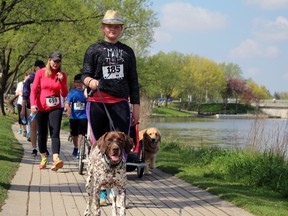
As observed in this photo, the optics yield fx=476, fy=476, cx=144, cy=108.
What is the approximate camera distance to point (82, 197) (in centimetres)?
687

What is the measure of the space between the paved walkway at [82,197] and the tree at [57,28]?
16.5ft

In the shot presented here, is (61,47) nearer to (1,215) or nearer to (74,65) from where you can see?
(74,65)

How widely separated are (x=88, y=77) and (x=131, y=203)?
6.42ft

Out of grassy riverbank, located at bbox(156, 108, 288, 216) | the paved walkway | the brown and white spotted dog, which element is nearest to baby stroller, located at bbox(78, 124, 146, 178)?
the paved walkway

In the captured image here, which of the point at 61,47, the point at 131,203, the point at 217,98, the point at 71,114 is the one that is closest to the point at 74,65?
the point at 61,47

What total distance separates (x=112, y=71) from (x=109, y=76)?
0.07m

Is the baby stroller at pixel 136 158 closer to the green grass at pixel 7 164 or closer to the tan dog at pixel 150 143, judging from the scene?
the tan dog at pixel 150 143

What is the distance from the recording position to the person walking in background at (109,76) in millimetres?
5820

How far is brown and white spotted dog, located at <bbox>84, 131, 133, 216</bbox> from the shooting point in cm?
494

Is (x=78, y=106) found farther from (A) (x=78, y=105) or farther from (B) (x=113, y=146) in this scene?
(B) (x=113, y=146)

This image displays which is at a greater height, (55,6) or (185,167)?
(55,6)

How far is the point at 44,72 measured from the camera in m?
9.02

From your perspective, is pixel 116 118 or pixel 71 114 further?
pixel 71 114

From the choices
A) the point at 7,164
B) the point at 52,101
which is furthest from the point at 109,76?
the point at 7,164
